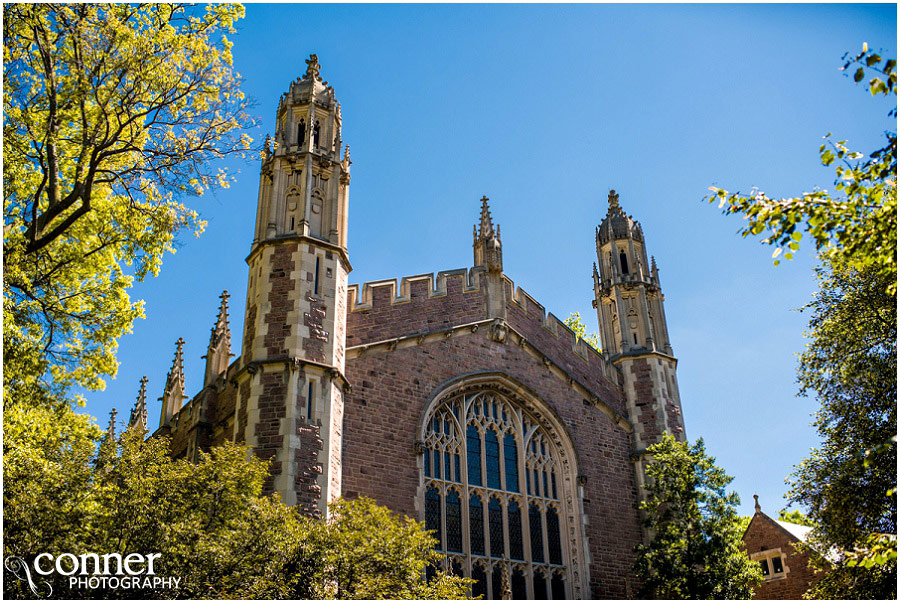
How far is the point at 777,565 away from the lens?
2562cm

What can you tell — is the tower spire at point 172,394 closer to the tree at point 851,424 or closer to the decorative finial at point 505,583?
the decorative finial at point 505,583

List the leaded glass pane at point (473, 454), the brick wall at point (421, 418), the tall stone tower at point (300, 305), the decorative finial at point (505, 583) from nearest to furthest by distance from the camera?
the tall stone tower at point (300, 305) → the decorative finial at point (505, 583) → the brick wall at point (421, 418) → the leaded glass pane at point (473, 454)

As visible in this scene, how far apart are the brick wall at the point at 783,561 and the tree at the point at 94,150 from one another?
1992 cm

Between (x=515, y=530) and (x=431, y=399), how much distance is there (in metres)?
3.34

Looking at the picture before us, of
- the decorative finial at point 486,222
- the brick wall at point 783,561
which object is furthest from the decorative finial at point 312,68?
the brick wall at point 783,561

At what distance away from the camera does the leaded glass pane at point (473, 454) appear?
1751cm

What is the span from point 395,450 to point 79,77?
352 inches

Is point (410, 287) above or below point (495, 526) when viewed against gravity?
above

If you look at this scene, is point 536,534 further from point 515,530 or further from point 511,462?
point 511,462

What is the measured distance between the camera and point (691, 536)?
55.7ft

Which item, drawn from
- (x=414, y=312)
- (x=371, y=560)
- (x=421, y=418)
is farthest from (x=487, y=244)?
(x=371, y=560)

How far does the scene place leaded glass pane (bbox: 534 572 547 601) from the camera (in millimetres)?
17047

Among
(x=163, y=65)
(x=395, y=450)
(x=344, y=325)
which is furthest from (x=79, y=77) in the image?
(x=395, y=450)

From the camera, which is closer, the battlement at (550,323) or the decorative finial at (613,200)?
the battlement at (550,323)
